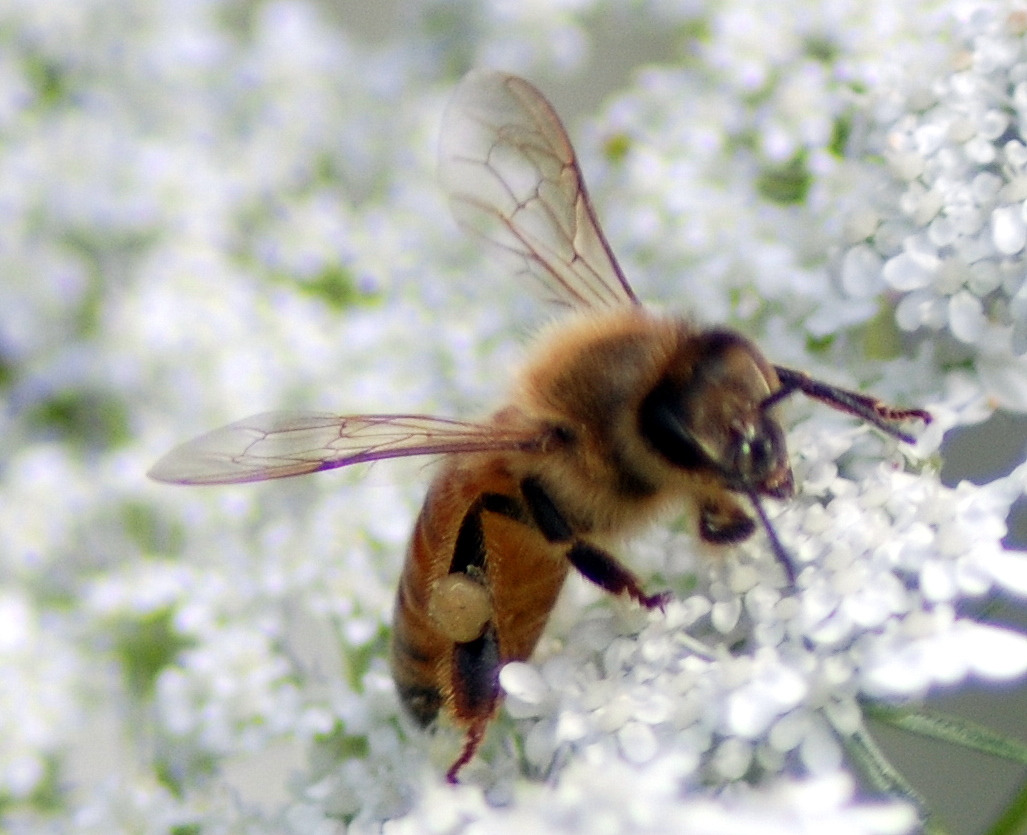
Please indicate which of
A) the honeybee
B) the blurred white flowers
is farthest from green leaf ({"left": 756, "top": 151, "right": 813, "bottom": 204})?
→ the honeybee

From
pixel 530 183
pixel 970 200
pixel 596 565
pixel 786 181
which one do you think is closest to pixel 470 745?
pixel 596 565

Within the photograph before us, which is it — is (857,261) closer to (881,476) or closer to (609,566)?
(881,476)

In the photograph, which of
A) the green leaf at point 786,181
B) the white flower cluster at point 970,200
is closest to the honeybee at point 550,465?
the white flower cluster at point 970,200

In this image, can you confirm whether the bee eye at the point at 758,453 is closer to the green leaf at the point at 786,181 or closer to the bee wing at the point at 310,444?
the bee wing at the point at 310,444

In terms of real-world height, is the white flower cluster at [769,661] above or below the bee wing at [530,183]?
below

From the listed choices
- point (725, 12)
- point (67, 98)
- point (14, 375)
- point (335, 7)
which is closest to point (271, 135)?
point (67, 98)

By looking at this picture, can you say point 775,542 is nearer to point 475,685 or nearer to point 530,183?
point 475,685
